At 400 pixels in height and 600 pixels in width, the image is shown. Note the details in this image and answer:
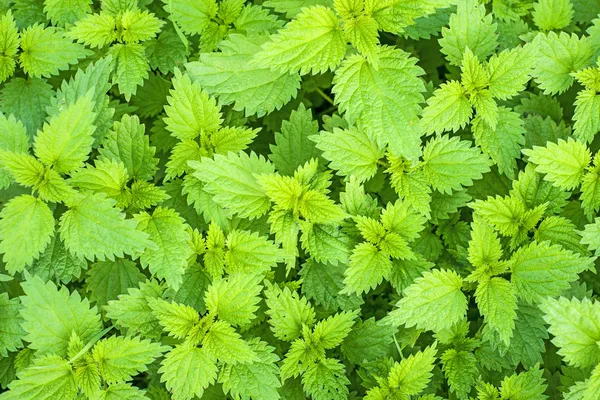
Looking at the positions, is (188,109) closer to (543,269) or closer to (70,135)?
(70,135)

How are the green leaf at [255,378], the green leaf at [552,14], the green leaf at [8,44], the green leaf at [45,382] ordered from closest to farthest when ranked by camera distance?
the green leaf at [45,382] → the green leaf at [255,378] → the green leaf at [8,44] → the green leaf at [552,14]

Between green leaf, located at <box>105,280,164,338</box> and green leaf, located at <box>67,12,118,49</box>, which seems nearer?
green leaf, located at <box>105,280,164,338</box>

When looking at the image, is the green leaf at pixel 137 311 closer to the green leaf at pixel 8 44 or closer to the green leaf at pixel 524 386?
the green leaf at pixel 8 44

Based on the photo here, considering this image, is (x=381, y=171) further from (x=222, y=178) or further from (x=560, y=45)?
(x=560, y=45)

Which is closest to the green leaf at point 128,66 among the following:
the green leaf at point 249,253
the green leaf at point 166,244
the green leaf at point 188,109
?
the green leaf at point 188,109

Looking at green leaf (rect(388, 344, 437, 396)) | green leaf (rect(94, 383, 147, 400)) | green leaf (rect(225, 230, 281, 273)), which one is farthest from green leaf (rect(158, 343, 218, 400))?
green leaf (rect(388, 344, 437, 396))

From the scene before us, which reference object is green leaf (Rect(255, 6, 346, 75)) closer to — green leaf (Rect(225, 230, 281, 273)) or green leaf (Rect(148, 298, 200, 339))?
green leaf (Rect(225, 230, 281, 273))

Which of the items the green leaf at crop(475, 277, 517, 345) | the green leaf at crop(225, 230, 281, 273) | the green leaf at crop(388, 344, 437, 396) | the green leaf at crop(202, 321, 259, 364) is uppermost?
the green leaf at crop(225, 230, 281, 273)

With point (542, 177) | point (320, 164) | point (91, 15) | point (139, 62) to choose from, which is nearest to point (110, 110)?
point (139, 62)
